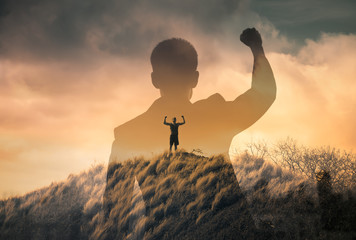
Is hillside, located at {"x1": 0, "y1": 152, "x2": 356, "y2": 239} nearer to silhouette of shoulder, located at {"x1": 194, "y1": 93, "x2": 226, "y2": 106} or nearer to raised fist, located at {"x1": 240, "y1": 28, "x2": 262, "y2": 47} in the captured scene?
silhouette of shoulder, located at {"x1": 194, "y1": 93, "x2": 226, "y2": 106}

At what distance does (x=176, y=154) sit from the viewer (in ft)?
51.1

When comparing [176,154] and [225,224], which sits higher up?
[176,154]

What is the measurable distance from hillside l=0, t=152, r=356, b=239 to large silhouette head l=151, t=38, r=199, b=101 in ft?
18.1

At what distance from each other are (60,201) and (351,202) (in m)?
14.1

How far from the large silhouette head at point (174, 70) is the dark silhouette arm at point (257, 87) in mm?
1592

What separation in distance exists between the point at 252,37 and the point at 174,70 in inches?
82.1

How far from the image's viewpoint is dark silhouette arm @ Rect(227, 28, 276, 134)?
6605 millimetres

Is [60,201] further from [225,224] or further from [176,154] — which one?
[225,224]

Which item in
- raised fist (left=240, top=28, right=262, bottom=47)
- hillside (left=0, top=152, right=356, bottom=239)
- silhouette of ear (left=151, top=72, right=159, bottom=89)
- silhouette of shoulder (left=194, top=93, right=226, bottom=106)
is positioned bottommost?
hillside (left=0, top=152, right=356, bottom=239)

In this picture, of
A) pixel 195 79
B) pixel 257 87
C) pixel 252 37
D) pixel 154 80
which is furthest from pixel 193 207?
pixel 252 37

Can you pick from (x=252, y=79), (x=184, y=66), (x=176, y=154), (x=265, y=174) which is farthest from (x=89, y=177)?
(x=252, y=79)

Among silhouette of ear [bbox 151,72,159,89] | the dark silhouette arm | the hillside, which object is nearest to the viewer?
the dark silhouette arm

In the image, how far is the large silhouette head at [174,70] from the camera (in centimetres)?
761

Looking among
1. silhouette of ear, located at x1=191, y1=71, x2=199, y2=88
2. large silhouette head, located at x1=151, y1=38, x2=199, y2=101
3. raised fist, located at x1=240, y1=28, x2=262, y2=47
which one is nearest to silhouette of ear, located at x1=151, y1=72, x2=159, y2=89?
large silhouette head, located at x1=151, y1=38, x2=199, y2=101
